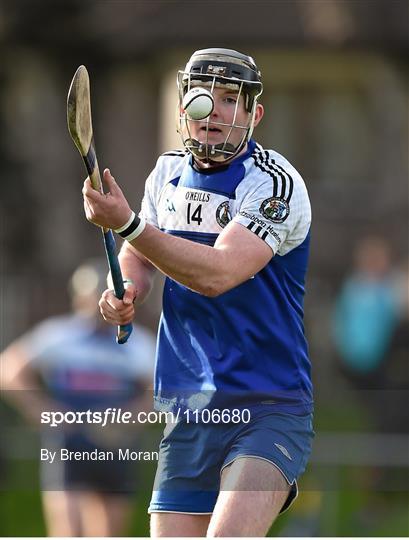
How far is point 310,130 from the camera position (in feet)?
68.7

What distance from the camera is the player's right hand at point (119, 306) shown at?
502 centimetres

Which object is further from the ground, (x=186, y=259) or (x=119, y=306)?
(x=186, y=259)

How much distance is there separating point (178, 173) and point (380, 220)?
14998 mm

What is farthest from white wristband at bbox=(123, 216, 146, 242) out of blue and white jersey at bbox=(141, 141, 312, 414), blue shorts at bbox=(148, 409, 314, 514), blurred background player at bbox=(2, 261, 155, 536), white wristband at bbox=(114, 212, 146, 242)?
blurred background player at bbox=(2, 261, 155, 536)

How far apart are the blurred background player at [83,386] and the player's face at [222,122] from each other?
2.68m

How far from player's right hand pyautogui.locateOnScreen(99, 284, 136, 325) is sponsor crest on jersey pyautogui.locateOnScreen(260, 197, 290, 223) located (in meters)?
0.56

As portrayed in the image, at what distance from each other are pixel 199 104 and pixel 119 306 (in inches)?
29.7

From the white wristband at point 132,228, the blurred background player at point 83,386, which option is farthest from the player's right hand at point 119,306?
the blurred background player at point 83,386

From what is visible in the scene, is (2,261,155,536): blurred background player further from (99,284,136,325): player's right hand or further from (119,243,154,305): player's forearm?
(99,284,136,325): player's right hand

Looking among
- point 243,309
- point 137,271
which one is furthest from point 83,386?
point 243,309

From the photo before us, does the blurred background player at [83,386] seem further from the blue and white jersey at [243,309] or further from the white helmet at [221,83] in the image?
the white helmet at [221,83]

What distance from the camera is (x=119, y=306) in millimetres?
5012

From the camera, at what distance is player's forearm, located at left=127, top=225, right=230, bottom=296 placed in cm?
468

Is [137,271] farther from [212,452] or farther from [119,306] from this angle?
[212,452]
